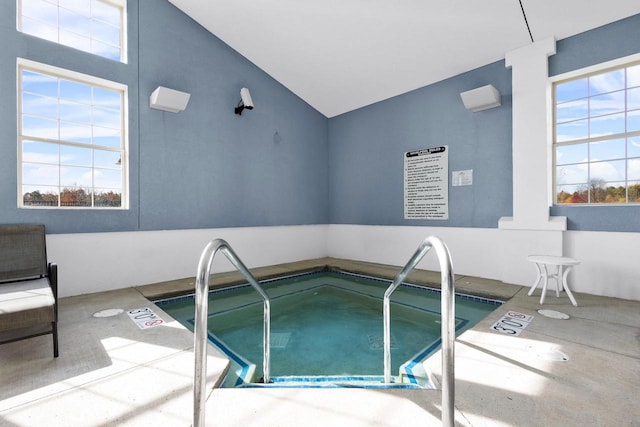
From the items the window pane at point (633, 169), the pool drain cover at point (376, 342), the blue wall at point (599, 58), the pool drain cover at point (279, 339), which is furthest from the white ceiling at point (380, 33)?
the pool drain cover at point (279, 339)

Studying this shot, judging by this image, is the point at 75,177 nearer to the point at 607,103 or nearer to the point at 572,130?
the point at 572,130

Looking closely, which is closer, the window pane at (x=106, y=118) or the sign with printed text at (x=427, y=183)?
the window pane at (x=106, y=118)

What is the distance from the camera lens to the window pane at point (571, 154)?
3.60 metres

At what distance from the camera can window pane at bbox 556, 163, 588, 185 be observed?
141 inches

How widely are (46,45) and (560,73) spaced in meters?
5.87

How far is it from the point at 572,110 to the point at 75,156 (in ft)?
19.7

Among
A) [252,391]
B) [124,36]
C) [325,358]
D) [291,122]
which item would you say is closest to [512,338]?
[325,358]

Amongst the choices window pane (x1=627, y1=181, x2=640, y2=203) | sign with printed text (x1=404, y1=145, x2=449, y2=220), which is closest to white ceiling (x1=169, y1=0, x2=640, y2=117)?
sign with printed text (x1=404, y1=145, x2=449, y2=220)

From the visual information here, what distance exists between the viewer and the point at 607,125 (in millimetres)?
3465

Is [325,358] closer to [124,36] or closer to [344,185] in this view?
[344,185]

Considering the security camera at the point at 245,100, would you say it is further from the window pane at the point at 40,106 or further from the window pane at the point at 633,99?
the window pane at the point at 633,99

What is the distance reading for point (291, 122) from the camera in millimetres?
5832

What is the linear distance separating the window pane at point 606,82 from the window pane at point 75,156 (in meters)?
6.06

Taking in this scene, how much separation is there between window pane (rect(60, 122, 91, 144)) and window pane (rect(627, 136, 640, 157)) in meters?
6.24
